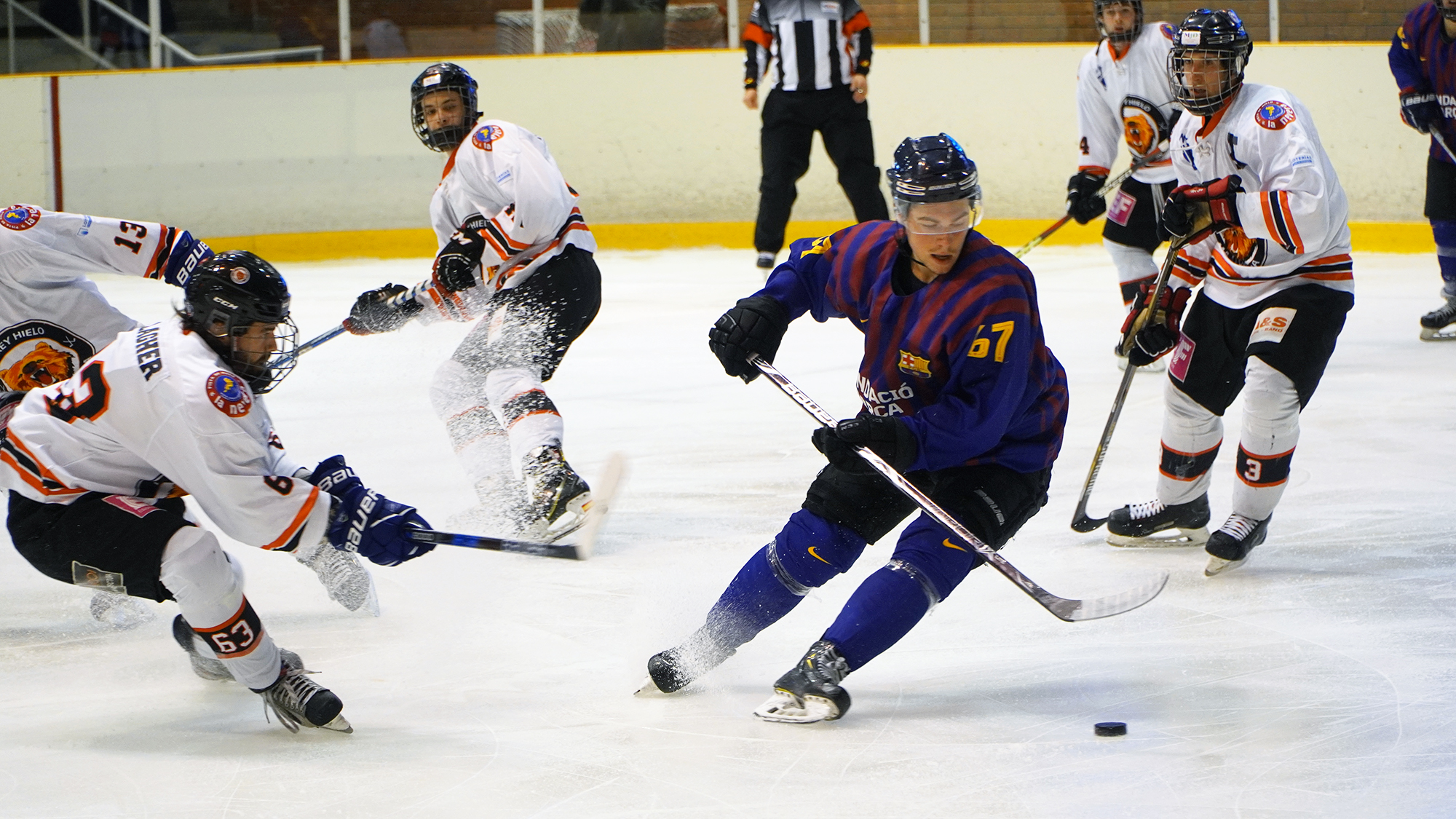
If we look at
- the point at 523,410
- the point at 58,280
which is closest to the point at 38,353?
the point at 58,280

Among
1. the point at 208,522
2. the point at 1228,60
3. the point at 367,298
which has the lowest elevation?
the point at 208,522

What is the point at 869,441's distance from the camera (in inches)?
81.2

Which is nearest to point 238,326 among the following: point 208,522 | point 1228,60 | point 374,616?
point 374,616

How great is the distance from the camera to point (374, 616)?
2.69 metres

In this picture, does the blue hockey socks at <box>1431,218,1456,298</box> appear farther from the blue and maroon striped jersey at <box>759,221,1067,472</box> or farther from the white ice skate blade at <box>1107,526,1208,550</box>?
the blue and maroon striped jersey at <box>759,221,1067,472</box>

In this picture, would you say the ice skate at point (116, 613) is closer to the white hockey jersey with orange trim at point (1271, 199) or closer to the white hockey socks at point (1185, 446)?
the white hockey socks at point (1185, 446)

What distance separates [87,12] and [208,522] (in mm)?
5534

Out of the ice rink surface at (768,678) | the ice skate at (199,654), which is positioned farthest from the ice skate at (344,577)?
the ice skate at (199,654)

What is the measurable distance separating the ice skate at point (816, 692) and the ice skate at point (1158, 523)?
44.8 inches

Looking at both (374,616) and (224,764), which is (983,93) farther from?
(224,764)

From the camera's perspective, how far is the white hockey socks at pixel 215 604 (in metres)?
2.05

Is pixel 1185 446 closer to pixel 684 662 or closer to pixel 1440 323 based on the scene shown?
pixel 684 662

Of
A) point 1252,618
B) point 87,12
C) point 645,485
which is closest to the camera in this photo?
point 1252,618

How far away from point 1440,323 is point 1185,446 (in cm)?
277
